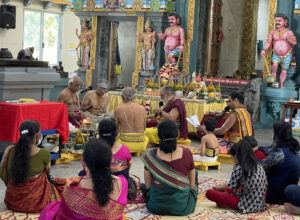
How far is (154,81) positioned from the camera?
13.4m

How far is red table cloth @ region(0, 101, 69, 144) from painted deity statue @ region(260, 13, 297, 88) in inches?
276

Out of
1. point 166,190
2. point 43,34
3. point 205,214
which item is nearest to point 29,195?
point 166,190

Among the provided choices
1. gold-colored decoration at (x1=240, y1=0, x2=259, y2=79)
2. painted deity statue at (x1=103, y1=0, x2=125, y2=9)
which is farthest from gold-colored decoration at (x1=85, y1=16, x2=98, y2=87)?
gold-colored decoration at (x1=240, y1=0, x2=259, y2=79)

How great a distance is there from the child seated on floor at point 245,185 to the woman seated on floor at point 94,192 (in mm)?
1851

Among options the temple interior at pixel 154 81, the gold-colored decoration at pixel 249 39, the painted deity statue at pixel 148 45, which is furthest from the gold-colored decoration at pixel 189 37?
the gold-colored decoration at pixel 249 39

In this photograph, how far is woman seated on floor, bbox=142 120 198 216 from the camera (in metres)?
4.65

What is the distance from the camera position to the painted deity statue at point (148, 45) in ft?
45.3

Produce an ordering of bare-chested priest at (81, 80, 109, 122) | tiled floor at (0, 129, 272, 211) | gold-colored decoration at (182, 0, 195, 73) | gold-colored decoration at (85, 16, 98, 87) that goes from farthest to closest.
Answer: gold-colored decoration at (85, 16, 98, 87) → gold-colored decoration at (182, 0, 195, 73) → bare-chested priest at (81, 80, 109, 122) → tiled floor at (0, 129, 272, 211)

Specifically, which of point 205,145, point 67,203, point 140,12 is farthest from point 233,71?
point 67,203

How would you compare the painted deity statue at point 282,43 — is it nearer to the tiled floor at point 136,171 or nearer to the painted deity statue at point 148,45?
the painted deity statue at point 148,45

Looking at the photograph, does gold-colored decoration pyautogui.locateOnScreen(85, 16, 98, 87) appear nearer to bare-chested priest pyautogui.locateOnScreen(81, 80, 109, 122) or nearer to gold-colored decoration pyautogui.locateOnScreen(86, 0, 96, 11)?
gold-colored decoration pyautogui.locateOnScreen(86, 0, 96, 11)

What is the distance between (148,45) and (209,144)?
7.42 m

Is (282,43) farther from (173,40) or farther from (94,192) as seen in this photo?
(94,192)

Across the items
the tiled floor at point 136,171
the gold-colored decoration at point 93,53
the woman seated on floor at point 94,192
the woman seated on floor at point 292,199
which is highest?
the gold-colored decoration at point 93,53
